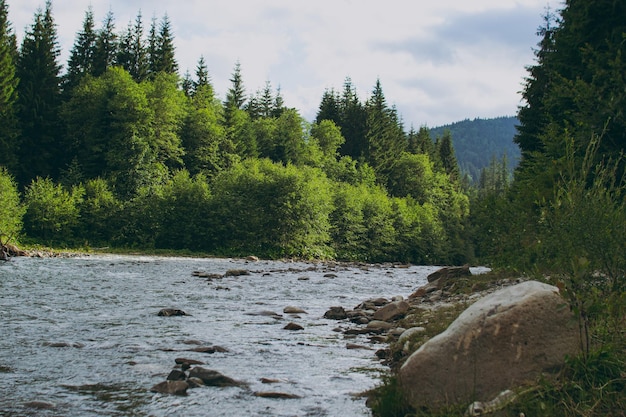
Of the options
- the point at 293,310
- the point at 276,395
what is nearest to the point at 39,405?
the point at 276,395

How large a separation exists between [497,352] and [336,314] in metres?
10.1

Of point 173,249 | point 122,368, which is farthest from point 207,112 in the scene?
point 122,368

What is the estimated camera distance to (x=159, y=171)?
64938 millimetres

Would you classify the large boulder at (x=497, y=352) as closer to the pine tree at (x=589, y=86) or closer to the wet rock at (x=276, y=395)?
the wet rock at (x=276, y=395)

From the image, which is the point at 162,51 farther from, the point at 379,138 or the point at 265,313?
the point at 265,313

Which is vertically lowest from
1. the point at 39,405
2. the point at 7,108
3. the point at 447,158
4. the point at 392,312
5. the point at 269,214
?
the point at 39,405

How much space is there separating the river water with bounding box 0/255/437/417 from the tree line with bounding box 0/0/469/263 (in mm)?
27479

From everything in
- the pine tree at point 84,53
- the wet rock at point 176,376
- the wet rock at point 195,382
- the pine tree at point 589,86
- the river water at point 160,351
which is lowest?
the river water at point 160,351

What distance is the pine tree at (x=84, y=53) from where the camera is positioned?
73.8 metres

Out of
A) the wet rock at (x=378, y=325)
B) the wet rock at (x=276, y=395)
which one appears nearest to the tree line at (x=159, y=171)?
the wet rock at (x=378, y=325)

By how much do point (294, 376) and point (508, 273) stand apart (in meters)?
10.2

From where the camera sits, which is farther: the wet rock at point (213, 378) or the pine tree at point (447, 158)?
the pine tree at point (447, 158)

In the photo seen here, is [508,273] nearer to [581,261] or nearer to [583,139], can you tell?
[583,139]

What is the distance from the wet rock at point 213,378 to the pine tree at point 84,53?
7134 cm
